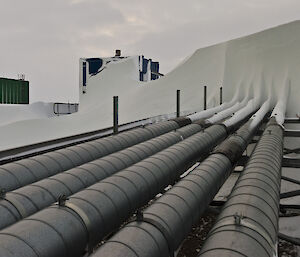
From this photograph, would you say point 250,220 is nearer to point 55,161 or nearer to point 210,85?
point 55,161

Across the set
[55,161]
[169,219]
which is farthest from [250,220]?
[55,161]

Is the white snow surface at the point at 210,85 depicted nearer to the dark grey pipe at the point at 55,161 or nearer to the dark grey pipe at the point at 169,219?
the dark grey pipe at the point at 55,161

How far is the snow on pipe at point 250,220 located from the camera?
7.50 meters

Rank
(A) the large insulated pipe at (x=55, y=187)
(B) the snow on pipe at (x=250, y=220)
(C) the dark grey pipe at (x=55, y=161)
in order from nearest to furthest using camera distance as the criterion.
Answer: (B) the snow on pipe at (x=250, y=220) < (A) the large insulated pipe at (x=55, y=187) < (C) the dark grey pipe at (x=55, y=161)

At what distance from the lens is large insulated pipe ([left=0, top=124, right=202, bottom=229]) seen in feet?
32.0

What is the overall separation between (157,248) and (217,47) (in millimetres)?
71036

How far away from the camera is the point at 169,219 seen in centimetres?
936

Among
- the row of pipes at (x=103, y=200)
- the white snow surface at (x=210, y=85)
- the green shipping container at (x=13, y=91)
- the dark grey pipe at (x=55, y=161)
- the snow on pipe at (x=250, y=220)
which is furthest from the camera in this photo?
the green shipping container at (x=13, y=91)

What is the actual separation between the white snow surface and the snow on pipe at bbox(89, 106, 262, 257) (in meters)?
41.5

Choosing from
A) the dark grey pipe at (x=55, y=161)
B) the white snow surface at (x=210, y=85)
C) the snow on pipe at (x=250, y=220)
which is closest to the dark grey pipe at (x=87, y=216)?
the snow on pipe at (x=250, y=220)

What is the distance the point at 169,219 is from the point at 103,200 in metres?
2.26

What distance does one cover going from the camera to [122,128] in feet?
115

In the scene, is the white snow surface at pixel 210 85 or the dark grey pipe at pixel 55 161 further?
the white snow surface at pixel 210 85

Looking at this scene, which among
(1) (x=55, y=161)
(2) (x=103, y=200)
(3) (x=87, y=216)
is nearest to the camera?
(3) (x=87, y=216)
